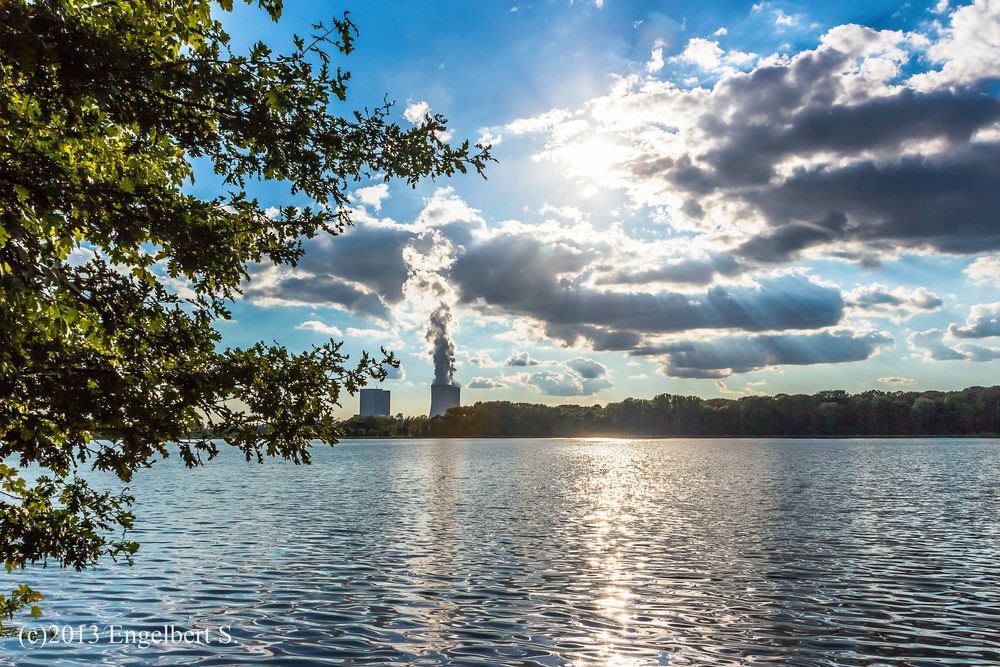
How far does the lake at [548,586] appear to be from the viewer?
18156 millimetres

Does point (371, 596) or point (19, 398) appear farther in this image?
point (371, 596)

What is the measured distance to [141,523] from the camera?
41.6 m

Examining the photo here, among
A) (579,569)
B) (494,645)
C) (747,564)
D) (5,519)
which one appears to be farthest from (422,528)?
(5,519)

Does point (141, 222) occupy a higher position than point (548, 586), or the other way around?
point (141, 222)

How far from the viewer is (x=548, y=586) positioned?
24906mm

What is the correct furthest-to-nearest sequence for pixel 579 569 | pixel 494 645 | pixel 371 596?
pixel 579 569, pixel 371 596, pixel 494 645

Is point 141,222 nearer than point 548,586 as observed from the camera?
Yes

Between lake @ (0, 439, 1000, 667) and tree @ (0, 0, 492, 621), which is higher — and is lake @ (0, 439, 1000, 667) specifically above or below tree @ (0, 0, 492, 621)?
below

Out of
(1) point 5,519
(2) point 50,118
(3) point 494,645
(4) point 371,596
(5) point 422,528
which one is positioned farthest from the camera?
(5) point 422,528

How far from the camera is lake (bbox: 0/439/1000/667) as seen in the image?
18156 mm

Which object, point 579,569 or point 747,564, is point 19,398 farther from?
point 747,564

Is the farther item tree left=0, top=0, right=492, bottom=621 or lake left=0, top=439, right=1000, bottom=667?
lake left=0, top=439, right=1000, bottom=667

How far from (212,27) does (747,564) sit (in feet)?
85.9

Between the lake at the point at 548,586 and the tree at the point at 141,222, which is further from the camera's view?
the lake at the point at 548,586
